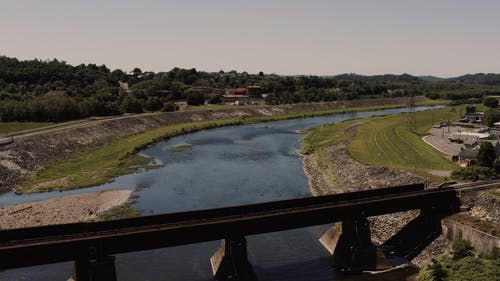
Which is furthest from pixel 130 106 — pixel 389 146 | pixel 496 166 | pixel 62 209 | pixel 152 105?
pixel 496 166

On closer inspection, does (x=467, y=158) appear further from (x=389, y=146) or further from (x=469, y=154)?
(x=389, y=146)

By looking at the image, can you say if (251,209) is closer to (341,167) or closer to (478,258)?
(478,258)

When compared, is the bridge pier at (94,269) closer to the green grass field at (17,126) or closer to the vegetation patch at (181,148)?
the vegetation patch at (181,148)

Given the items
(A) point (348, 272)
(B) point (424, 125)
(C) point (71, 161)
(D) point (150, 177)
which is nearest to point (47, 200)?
(D) point (150, 177)

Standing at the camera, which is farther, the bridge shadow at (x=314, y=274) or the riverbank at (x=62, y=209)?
the riverbank at (x=62, y=209)

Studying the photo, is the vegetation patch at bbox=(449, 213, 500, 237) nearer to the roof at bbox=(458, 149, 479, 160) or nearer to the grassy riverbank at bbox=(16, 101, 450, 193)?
the roof at bbox=(458, 149, 479, 160)

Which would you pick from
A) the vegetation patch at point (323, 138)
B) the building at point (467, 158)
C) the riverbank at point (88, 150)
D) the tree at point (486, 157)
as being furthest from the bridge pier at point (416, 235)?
the vegetation patch at point (323, 138)
